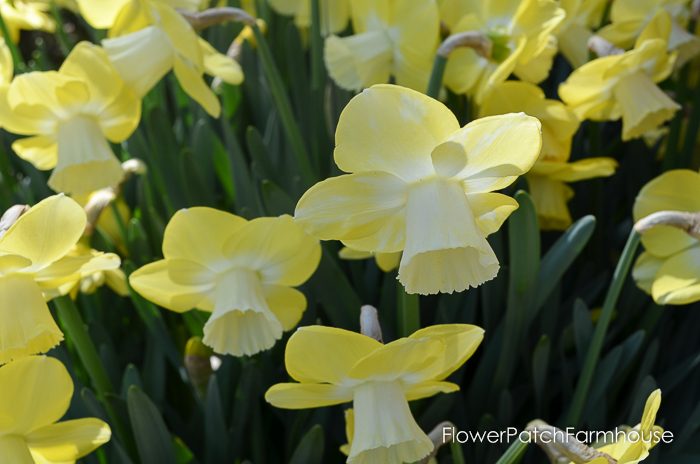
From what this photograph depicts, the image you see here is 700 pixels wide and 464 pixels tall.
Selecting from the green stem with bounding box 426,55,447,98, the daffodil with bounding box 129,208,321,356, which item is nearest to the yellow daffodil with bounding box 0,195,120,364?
the daffodil with bounding box 129,208,321,356

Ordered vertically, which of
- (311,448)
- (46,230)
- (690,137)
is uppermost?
(46,230)

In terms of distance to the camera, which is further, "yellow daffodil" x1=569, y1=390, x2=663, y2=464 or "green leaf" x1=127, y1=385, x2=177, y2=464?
"green leaf" x1=127, y1=385, x2=177, y2=464

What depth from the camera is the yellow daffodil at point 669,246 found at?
109 cm

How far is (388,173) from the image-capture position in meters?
0.83

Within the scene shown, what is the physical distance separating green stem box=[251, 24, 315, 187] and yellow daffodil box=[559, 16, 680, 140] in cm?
40

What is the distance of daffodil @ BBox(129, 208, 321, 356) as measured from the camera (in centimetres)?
101

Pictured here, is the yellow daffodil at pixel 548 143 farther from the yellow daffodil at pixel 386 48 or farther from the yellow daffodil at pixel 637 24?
the yellow daffodil at pixel 637 24

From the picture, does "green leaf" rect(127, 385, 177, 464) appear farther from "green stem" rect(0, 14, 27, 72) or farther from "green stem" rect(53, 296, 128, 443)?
"green stem" rect(0, 14, 27, 72)


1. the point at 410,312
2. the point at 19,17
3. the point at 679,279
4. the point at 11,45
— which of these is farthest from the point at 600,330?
the point at 19,17

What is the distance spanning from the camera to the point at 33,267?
923 millimetres

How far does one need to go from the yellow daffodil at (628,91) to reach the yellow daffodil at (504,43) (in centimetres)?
6

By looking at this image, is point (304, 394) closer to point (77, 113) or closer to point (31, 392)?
point (31, 392)

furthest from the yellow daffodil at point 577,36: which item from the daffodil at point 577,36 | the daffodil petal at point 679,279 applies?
the daffodil petal at point 679,279

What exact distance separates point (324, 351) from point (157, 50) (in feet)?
1.74
